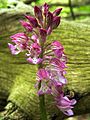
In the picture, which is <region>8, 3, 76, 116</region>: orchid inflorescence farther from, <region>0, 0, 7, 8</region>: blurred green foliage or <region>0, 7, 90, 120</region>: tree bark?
<region>0, 0, 7, 8</region>: blurred green foliage

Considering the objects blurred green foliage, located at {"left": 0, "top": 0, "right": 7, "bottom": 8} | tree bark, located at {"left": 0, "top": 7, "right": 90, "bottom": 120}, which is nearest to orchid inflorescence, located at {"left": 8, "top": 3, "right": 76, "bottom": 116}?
tree bark, located at {"left": 0, "top": 7, "right": 90, "bottom": 120}

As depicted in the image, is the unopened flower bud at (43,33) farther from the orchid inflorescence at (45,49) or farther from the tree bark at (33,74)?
the tree bark at (33,74)

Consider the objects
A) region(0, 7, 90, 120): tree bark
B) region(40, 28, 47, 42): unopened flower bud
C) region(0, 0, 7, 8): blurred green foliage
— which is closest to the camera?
region(40, 28, 47, 42): unopened flower bud

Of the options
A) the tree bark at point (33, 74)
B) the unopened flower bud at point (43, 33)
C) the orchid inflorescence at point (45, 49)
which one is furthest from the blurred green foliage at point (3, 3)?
the unopened flower bud at point (43, 33)

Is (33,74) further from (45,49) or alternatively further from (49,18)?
(49,18)

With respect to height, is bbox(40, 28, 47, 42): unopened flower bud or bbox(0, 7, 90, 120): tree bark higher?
bbox(40, 28, 47, 42): unopened flower bud

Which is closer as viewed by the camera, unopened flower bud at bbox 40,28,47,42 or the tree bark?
unopened flower bud at bbox 40,28,47,42

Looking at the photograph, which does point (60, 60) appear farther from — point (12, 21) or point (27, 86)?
point (12, 21)

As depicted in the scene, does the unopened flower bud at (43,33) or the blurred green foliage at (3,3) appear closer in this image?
the unopened flower bud at (43,33)

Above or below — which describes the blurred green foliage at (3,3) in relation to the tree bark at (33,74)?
above

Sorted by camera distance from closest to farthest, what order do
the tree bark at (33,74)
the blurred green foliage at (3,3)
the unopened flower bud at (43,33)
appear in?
the unopened flower bud at (43,33), the tree bark at (33,74), the blurred green foliage at (3,3)
